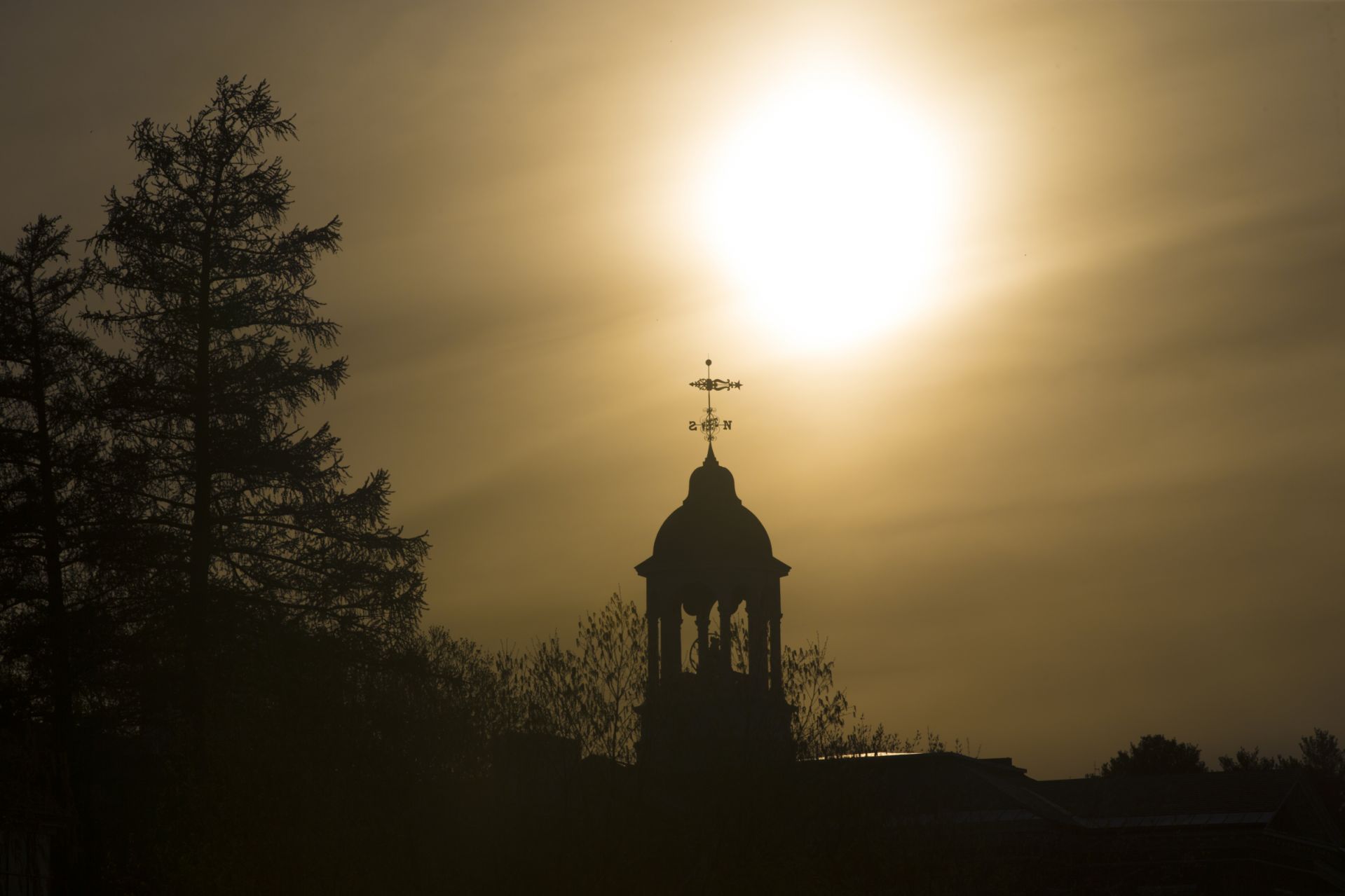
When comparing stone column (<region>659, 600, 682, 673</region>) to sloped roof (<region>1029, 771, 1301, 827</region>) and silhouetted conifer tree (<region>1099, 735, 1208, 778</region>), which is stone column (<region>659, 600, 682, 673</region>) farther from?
silhouetted conifer tree (<region>1099, 735, 1208, 778</region>)

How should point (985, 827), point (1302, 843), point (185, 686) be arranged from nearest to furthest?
point (185, 686), point (985, 827), point (1302, 843)

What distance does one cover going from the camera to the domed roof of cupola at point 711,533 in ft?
159

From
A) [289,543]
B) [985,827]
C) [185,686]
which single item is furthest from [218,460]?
[985,827]

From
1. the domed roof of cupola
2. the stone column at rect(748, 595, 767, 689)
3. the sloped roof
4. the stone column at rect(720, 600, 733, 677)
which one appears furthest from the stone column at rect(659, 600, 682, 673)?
the stone column at rect(748, 595, 767, 689)

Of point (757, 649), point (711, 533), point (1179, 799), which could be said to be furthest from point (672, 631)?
point (757, 649)

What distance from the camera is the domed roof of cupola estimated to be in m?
48.5

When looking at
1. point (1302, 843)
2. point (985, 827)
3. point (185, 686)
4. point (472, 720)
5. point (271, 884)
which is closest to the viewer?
point (271, 884)

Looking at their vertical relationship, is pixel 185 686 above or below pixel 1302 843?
above

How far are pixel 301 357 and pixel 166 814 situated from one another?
34.6ft

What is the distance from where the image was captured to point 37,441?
32.9m

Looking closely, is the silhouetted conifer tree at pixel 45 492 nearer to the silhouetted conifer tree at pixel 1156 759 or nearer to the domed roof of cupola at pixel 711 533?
the domed roof of cupola at pixel 711 533

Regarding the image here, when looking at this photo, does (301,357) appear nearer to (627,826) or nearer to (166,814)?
(166,814)

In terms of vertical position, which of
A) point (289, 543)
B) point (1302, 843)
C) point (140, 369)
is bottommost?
point (1302, 843)

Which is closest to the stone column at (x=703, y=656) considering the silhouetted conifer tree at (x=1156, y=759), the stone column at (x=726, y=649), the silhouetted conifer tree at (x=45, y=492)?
the stone column at (x=726, y=649)
